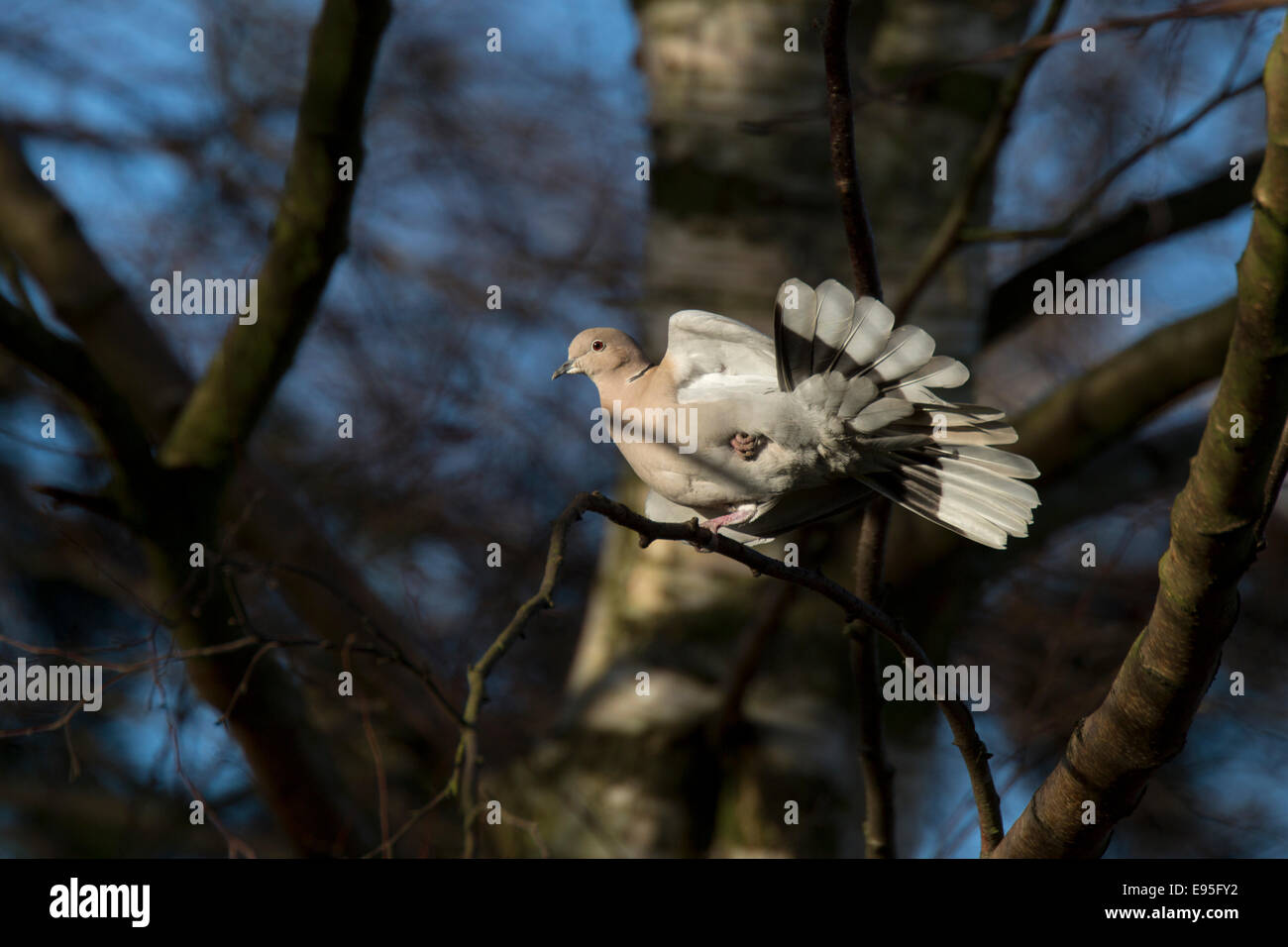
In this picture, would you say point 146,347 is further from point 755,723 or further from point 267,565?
point 755,723

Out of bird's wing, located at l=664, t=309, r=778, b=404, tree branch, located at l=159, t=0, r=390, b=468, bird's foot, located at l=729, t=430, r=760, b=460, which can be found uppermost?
tree branch, located at l=159, t=0, r=390, b=468

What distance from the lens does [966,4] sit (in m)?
4.72

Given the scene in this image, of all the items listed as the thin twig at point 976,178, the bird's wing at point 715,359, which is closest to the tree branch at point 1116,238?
the thin twig at point 976,178

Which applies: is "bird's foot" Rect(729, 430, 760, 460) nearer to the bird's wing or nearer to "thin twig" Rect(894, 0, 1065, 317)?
the bird's wing

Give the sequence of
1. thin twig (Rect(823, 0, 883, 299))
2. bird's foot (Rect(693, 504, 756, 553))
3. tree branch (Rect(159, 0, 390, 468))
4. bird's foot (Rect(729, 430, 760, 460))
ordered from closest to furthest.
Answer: thin twig (Rect(823, 0, 883, 299)), bird's foot (Rect(729, 430, 760, 460)), bird's foot (Rect(693, 504, 756, 553)), tree branch (Rect(159, 0, 390, 468))

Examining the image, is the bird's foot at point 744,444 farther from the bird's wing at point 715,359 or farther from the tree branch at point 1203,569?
the tree branch at point 1203,569

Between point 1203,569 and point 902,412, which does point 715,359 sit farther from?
point 1203,569

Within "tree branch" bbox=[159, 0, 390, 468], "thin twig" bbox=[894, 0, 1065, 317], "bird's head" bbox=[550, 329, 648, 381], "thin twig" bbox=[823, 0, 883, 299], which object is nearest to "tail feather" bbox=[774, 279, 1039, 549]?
"thin twig" bbox=[823, 0, 883, 299]

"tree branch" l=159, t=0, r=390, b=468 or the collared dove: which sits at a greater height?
"tree branch" l=159, t=0, r=390, b=468

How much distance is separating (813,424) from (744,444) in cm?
15

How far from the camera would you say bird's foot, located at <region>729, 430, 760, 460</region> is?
7.52 feet

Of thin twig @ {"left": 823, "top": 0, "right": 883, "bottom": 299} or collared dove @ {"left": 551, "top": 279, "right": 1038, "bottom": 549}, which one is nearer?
thin twig @ {"left": 823, "top": 0, "right": 883, "bottom": 299}

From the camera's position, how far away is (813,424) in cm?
227
